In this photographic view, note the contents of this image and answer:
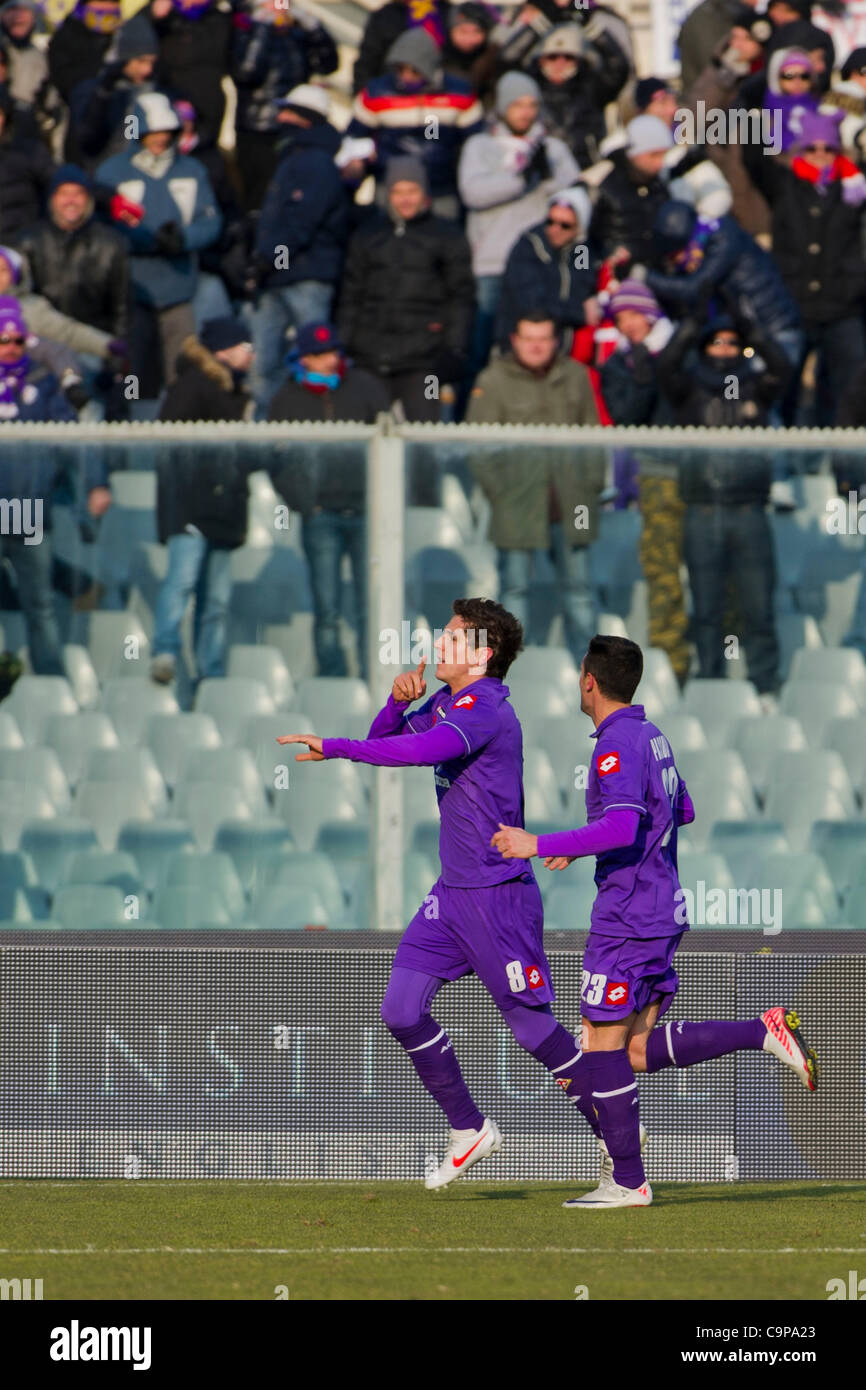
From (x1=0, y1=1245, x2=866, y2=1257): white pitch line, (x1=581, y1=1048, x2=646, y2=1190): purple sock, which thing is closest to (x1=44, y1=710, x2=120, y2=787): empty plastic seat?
(x1=581, y1=1048, x2=646, y2=1190): purple sock

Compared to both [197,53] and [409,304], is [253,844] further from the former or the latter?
[197,53]

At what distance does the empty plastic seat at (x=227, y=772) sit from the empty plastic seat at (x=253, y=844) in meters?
0.09

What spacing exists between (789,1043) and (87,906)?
12.0 feet

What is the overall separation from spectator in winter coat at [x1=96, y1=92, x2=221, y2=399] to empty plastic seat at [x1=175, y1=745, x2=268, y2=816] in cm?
281

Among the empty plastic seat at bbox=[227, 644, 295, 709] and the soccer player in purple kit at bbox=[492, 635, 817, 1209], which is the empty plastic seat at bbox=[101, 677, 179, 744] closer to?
the empty plastic seat at bbox=[227, 644, 295, 709]

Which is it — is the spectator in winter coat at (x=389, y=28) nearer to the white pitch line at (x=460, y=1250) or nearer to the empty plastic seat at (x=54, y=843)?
the empty plastic seat at (x=54, y=843)

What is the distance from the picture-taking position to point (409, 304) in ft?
39.1

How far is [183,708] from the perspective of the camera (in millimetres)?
10211

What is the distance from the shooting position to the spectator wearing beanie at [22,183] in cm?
1246

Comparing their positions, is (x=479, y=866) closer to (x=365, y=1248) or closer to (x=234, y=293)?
(x=365, y=1248)

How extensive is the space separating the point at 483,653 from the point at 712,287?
534cm

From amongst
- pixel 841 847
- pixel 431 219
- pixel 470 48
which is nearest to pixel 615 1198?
pixel 841 847

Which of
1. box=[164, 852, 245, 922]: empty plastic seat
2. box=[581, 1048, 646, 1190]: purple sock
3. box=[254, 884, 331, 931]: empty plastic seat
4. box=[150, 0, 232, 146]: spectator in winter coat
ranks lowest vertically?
box=[581, 1048, 646, 1190]: purple sock

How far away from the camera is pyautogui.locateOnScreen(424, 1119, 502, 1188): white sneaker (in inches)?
290
